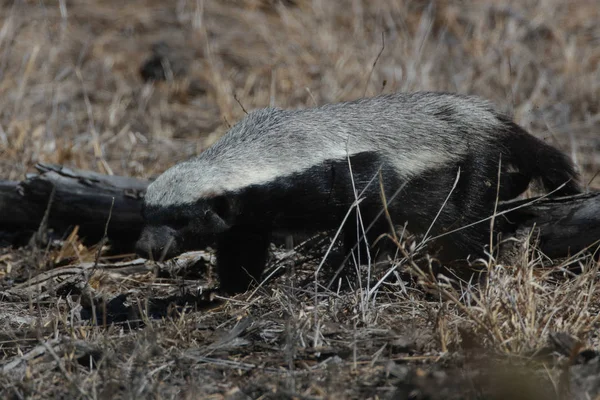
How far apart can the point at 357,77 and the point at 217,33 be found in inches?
100

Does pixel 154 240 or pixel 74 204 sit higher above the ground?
pixel 154 240

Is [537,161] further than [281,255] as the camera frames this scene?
No

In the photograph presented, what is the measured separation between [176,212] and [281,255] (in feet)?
4.17

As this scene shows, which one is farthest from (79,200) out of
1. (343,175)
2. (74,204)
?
(343,175)

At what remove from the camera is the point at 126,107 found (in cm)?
807

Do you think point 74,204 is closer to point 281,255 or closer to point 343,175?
point 281,255

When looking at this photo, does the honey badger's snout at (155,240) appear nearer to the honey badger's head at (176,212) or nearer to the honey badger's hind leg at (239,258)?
the honey badger's head at (176,212)

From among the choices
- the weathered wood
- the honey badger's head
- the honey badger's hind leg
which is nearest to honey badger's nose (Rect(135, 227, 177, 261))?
the honey badger's head

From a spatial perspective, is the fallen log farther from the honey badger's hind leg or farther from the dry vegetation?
the honey badger's hind leg

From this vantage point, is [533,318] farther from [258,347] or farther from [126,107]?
[126,107]

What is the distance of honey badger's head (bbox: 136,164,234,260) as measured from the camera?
4031mm

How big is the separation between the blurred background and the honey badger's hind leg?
1.89m

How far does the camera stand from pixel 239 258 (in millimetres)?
4645

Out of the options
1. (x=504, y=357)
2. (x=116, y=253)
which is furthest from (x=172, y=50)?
(x=504, y=357)
